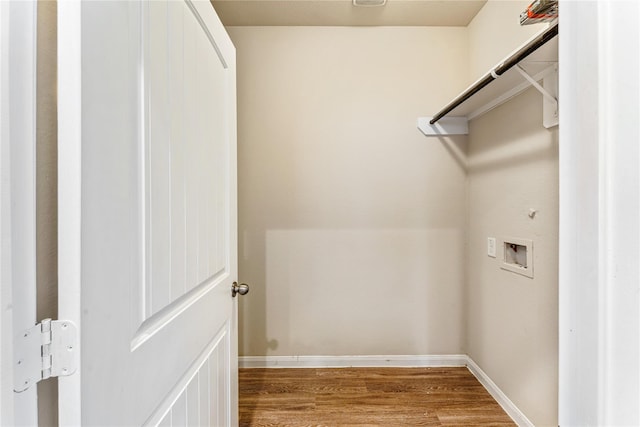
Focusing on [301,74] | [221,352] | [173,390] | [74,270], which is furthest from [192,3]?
[301,74]

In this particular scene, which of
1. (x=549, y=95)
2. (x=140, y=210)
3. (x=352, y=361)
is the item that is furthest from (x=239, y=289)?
(x=549, y=95)

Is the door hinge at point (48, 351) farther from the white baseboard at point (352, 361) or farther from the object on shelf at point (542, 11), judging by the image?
the white baseboard at point (352, 361)

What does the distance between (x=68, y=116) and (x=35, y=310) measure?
0.27m

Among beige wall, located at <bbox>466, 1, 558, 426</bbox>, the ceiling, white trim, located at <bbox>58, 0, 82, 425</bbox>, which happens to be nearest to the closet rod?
beige wall, located at <bbox>466, 1, 558, 426</bbox>

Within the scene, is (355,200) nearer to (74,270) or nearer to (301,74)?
(301,74)

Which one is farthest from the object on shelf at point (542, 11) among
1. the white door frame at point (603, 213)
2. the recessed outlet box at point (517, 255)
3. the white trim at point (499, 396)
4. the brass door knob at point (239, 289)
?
the white trim at point (499, 396)

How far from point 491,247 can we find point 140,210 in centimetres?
188

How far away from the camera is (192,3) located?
32.3 inches

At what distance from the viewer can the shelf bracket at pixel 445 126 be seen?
209 centimetres

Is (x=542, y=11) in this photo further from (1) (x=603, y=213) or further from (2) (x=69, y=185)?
(2) (x=69, y=185)

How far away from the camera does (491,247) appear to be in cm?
183

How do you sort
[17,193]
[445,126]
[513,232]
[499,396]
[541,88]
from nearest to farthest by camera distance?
[17,193] < [541,88] < [513,232] < [499,396] < [445,126]

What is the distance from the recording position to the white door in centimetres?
43

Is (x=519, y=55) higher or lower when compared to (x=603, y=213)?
higher
